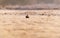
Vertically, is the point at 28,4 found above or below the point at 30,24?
above

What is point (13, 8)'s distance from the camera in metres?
1.01

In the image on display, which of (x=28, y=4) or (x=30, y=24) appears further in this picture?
(x=28, y=4)

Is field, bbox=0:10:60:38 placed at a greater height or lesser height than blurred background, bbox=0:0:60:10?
lesser

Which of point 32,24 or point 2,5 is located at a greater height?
point 2,5

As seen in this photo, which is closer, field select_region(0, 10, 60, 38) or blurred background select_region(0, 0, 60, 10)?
field select_region(0, 10, 60, 38)

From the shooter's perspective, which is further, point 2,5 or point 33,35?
point 2,5

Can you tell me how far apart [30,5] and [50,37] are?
1.53ft

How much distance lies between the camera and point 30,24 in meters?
0.76

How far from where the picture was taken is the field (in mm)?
659

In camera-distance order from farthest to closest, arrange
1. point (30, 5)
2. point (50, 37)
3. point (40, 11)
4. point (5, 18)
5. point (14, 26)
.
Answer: point (30, 5), point (40, 11), point (5, 18), point (14, 26), point (50, 37)

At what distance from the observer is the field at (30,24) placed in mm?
659

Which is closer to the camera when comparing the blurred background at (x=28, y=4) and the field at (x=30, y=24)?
the field at (x=30, y=24)

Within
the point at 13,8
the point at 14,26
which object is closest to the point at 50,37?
the point at 14,26

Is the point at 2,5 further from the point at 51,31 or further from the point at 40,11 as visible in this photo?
the point at 51,31
